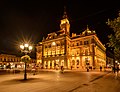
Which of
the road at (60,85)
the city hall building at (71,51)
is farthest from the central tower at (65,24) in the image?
the road at (60,85)

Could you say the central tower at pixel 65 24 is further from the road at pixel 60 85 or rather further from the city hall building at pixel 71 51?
the road at pixel 60 85

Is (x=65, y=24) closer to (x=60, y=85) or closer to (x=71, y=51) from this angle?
(x=71, y=51)

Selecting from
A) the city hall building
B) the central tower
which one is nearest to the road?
the city hall building

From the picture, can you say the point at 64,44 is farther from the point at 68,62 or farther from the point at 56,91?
the point at 56,91

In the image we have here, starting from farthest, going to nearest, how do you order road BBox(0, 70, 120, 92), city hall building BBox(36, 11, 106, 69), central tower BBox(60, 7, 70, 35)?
central tower BBox(60, 7, 70, 35) → city hall building BBox(36, 11, 106, 69) → road BBox(0, 70, 120, 92)

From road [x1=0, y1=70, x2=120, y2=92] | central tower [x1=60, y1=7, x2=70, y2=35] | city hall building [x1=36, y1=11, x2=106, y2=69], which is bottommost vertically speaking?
road [x1=0, y1=70, x2=120, y2=92]

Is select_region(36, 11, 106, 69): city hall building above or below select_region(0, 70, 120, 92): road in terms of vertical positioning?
above

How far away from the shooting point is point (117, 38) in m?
11.8

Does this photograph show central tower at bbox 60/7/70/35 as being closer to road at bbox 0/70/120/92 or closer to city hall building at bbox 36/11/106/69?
city hall building at bbox 36/11/106/69

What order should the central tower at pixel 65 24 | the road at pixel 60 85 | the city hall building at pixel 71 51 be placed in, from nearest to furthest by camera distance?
the road at pixel 60 85
the city hall building at pixel 71 51
the central tower at pixel 65 24

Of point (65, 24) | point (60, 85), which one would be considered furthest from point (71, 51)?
point (60, 85)

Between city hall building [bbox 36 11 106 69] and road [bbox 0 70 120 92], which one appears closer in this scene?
road [bbox 0 70 120 92]

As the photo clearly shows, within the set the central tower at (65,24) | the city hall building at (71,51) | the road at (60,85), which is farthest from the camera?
the central tower at (65,24)

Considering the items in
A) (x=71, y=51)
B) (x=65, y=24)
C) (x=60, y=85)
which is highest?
(x=65, y=24)
